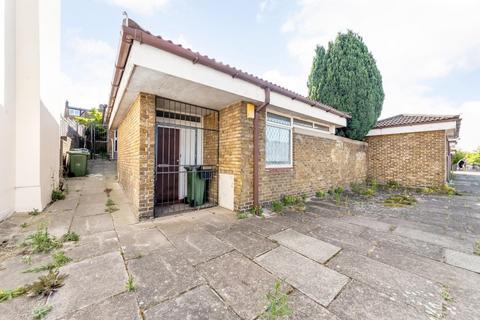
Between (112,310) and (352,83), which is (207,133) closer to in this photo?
(112,310)

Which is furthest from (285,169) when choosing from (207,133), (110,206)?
(110,206)

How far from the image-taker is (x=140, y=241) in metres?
3.08

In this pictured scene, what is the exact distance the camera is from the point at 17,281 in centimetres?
205

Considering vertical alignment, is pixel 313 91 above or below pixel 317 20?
below

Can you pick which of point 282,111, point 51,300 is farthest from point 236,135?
point 51,300

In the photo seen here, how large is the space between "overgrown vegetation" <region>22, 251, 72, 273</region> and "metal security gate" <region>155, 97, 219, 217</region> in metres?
2.34

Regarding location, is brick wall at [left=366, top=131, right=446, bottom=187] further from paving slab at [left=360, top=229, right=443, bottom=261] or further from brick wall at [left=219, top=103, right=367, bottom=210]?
paving slab at [left=360, top=229, right=443, bottom=261]

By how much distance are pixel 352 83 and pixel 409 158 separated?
449 centimetres

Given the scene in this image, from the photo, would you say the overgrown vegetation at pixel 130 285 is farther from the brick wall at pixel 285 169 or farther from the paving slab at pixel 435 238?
the paving slab at pixel 435 238

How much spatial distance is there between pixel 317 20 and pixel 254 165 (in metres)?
5.20

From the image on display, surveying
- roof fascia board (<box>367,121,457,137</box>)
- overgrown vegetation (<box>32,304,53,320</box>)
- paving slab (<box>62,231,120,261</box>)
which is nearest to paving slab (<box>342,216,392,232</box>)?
paving slab (<box>62,231,120,261</box>)

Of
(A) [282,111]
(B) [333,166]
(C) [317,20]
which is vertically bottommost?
(B) [333,166]

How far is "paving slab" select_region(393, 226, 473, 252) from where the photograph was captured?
3070 millimetres

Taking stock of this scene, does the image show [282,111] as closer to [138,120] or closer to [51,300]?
[138,120]
